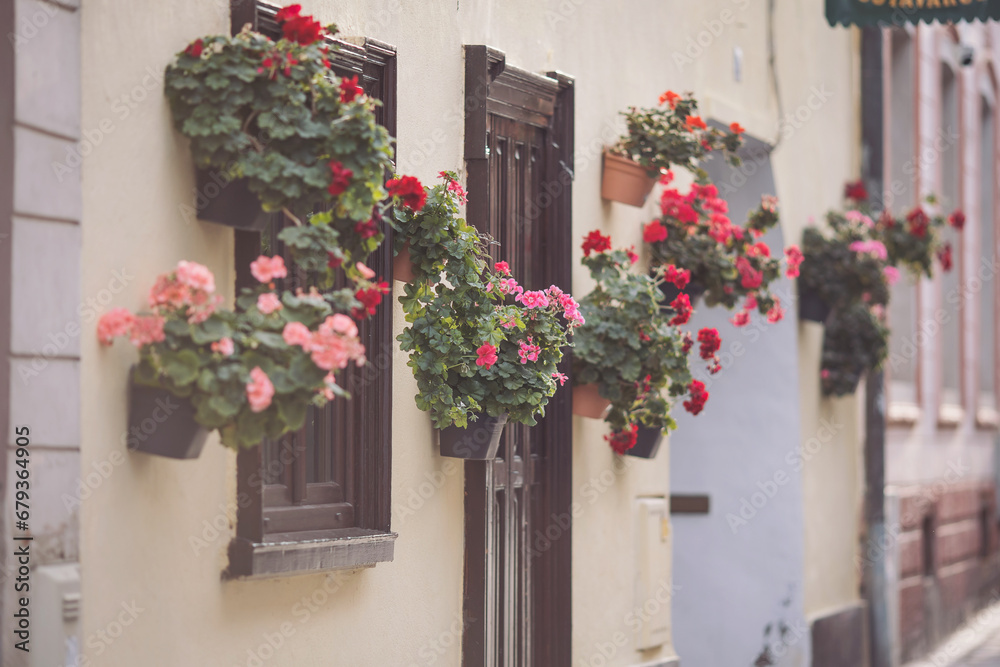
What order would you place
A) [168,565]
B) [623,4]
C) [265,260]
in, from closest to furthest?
[265,260]
[168,565]
[623,4]

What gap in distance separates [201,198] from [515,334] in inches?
54.5

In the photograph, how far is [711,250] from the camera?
24.0 feet

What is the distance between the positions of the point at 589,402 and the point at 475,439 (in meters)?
1.20

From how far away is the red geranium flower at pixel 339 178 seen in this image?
4160mm

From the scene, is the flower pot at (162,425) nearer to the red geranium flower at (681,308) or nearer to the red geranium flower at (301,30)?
the red geranium flower at (301,30)

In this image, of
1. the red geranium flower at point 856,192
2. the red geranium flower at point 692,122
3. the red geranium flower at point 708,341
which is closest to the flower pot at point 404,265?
the red geranium flower at point 708,341

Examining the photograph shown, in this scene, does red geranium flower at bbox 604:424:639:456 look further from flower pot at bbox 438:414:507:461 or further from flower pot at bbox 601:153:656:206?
flower pot at bbox 438:414:507:461

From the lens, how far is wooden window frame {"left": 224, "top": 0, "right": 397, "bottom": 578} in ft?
15.1

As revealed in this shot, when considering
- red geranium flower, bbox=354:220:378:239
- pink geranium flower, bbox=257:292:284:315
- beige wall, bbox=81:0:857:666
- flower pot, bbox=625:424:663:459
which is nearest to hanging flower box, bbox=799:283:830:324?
beige wall, bbox=81:0:857:666

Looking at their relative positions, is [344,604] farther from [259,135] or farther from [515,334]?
[259,135]

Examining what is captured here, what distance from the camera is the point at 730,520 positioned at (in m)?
9.81

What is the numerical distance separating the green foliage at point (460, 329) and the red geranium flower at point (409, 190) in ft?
1.25

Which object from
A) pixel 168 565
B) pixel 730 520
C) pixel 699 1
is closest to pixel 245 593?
pixel 168 565

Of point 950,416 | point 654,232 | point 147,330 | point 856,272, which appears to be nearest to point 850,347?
point 856,272
